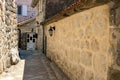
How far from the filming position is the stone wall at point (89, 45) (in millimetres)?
3484

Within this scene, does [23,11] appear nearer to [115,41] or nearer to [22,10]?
[22,10]

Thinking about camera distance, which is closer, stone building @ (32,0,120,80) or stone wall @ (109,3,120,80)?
stone wall @ (109,3,120,80)

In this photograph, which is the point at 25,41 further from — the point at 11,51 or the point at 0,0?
the point at 0,0

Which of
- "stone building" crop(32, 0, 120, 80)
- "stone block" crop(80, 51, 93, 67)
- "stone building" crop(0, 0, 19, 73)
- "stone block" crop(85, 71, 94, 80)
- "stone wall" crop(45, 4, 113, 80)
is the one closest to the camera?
"stone building" crop(32, 0, 120, 80)

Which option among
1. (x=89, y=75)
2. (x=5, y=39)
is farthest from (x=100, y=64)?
(x=5, y=39)

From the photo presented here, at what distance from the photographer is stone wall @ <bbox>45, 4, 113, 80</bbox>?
3.48 m

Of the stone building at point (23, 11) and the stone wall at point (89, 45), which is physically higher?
the stone building at point (23, 11)

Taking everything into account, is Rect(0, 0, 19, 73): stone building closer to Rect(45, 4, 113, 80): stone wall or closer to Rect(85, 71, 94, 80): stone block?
Rect(45, 4, 113, 80): stone wall

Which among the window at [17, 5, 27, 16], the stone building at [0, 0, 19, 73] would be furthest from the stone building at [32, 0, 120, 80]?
the window at [17, 5, 27, 16]

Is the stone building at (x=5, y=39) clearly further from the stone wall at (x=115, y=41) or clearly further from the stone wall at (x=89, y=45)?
the stone wall at (x=115, y=41)

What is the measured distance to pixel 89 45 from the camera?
14.4 ft

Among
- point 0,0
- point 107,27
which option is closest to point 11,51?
point 0,0

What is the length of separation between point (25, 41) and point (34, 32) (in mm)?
1194

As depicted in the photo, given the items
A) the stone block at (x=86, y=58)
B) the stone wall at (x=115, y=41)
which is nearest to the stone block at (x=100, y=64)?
the stone block at (x=86, y=58)
